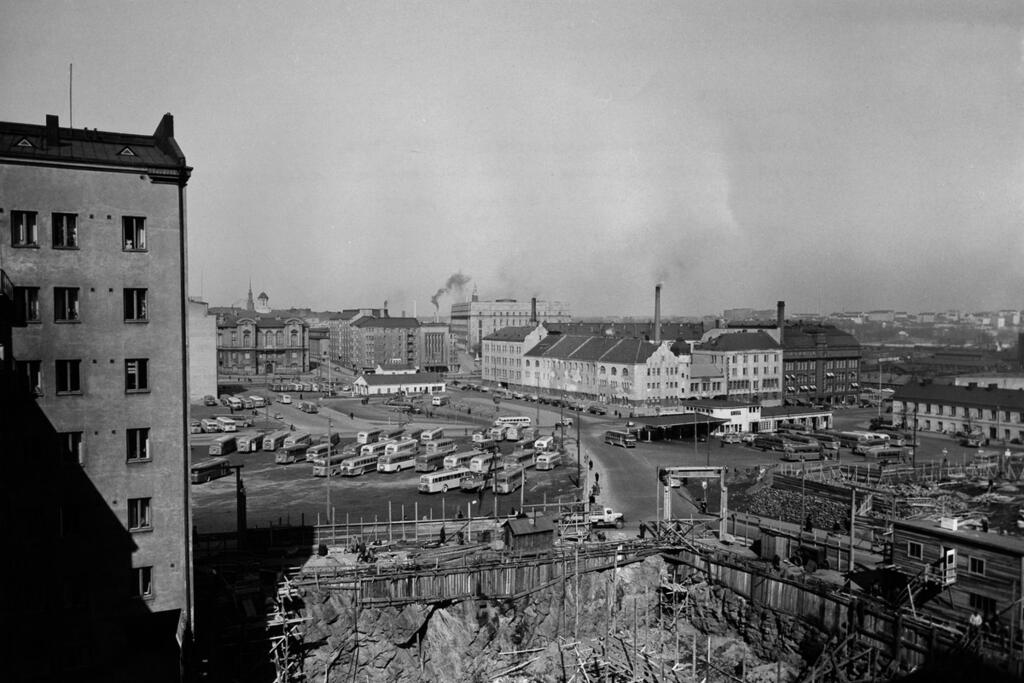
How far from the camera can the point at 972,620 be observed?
24.0 meters

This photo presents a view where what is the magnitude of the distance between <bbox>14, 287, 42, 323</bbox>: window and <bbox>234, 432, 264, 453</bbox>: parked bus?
1584 inches

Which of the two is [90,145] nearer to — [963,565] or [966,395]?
[963,565]

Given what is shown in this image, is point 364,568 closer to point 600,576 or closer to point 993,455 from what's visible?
point 600,576

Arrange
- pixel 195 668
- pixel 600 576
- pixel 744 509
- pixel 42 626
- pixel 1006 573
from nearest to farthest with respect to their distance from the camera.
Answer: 1. pixel 42 626
2. pixel 195 668
3. pixel 1006 573
4. pixel 600 576
5. pixel 744 509

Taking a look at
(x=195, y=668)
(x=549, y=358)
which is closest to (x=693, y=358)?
(x=549, y=358)

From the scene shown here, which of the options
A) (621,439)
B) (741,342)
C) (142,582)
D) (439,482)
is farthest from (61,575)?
(741,342)

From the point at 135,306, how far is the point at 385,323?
375 feet

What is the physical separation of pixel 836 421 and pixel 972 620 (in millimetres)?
56328

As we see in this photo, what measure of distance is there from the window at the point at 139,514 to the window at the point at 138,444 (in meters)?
1.16

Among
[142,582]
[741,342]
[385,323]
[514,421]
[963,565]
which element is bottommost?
[514,421]

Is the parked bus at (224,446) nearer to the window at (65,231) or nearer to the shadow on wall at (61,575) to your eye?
the shadow on wall at (61,575)

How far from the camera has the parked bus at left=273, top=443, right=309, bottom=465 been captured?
53812mm

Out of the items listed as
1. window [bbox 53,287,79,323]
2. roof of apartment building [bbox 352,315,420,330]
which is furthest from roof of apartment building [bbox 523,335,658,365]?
window [bbox 53,287,79,323]

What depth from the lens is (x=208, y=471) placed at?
47531 millimetres
